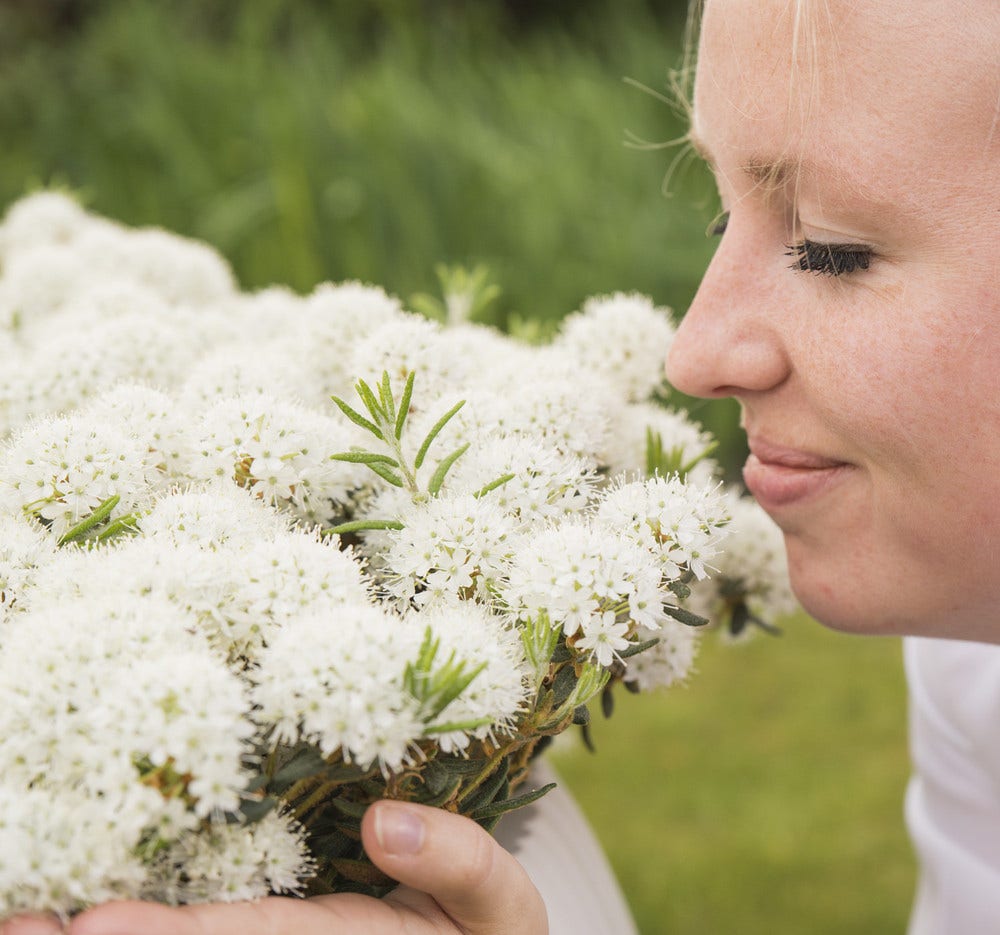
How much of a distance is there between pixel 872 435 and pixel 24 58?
4.99 m

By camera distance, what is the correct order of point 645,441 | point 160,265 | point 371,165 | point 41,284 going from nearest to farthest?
1. point 645,441
2. point 41,284
3. point 160,265
4. point 371,165

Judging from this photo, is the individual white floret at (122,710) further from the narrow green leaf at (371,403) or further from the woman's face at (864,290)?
the woman's face at (864,290)

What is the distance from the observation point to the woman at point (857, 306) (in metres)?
0.97

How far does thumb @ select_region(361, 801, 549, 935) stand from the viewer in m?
0.76

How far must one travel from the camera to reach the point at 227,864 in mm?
743

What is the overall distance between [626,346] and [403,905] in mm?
716

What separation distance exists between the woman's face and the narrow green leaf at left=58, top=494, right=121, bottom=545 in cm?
57

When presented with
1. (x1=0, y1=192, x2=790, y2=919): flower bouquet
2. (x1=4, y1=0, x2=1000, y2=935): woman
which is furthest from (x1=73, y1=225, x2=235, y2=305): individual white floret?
(x1=4, y1=0, x2=1000, y2=935): woman

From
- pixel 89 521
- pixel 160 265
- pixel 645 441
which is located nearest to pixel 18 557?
pixel 89 521

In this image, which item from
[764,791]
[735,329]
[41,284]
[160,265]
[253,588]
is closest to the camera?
[253,588]

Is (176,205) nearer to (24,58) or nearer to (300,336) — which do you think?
(24,58)

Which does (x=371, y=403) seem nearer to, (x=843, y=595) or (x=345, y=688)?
(x=345, y=688)

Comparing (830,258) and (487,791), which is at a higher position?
(830,258)

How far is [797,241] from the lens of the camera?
1.09 m
